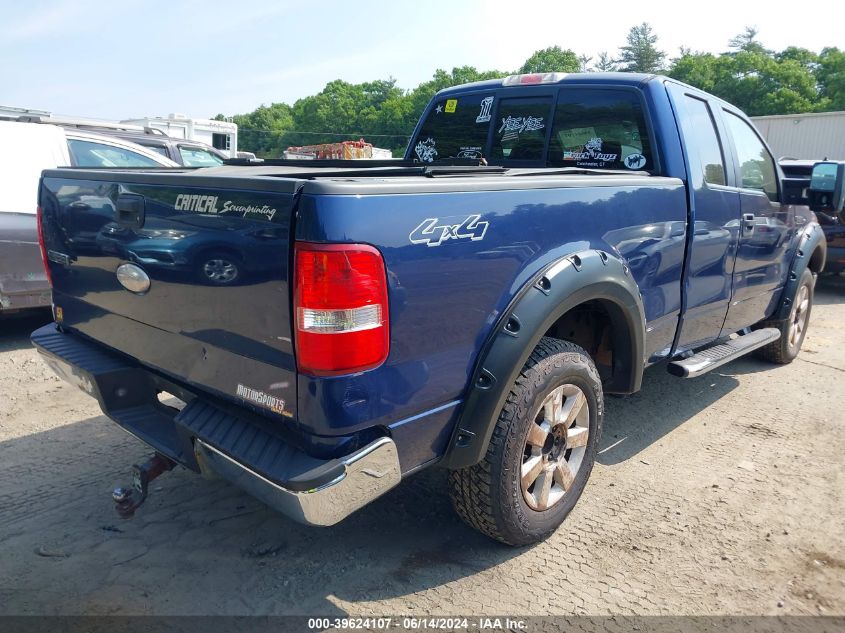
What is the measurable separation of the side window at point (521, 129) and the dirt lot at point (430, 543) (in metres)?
1.91

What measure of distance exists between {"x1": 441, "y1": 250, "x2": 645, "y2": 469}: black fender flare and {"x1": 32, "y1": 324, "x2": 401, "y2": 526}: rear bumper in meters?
0.36

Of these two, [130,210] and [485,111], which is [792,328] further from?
[130,210]

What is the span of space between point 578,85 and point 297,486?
311cm

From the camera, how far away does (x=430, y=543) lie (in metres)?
2.98

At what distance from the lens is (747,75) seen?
59.5 metres

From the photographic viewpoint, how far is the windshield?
3.86m

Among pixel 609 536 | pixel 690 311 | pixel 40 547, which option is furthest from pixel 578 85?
pixel 40 547

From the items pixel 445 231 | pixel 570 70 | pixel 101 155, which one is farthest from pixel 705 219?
pixel 570 70

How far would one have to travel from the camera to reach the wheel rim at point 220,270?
2215 mm

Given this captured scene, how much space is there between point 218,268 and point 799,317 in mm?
5220

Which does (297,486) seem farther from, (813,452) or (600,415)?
(813,452)

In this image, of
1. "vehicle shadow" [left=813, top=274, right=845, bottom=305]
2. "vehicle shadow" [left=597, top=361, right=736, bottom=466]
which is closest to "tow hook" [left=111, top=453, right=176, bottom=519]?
"vehicle shadow" [left=597, top=361, right=736, bottom=466]

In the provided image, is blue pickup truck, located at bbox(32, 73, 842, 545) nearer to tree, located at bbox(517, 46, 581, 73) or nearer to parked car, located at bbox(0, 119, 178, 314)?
parked car, located at bbox(0, 119, 178, 314)

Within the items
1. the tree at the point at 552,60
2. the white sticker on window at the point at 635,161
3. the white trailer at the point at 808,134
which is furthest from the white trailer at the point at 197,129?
the tree at the point at 552,60
